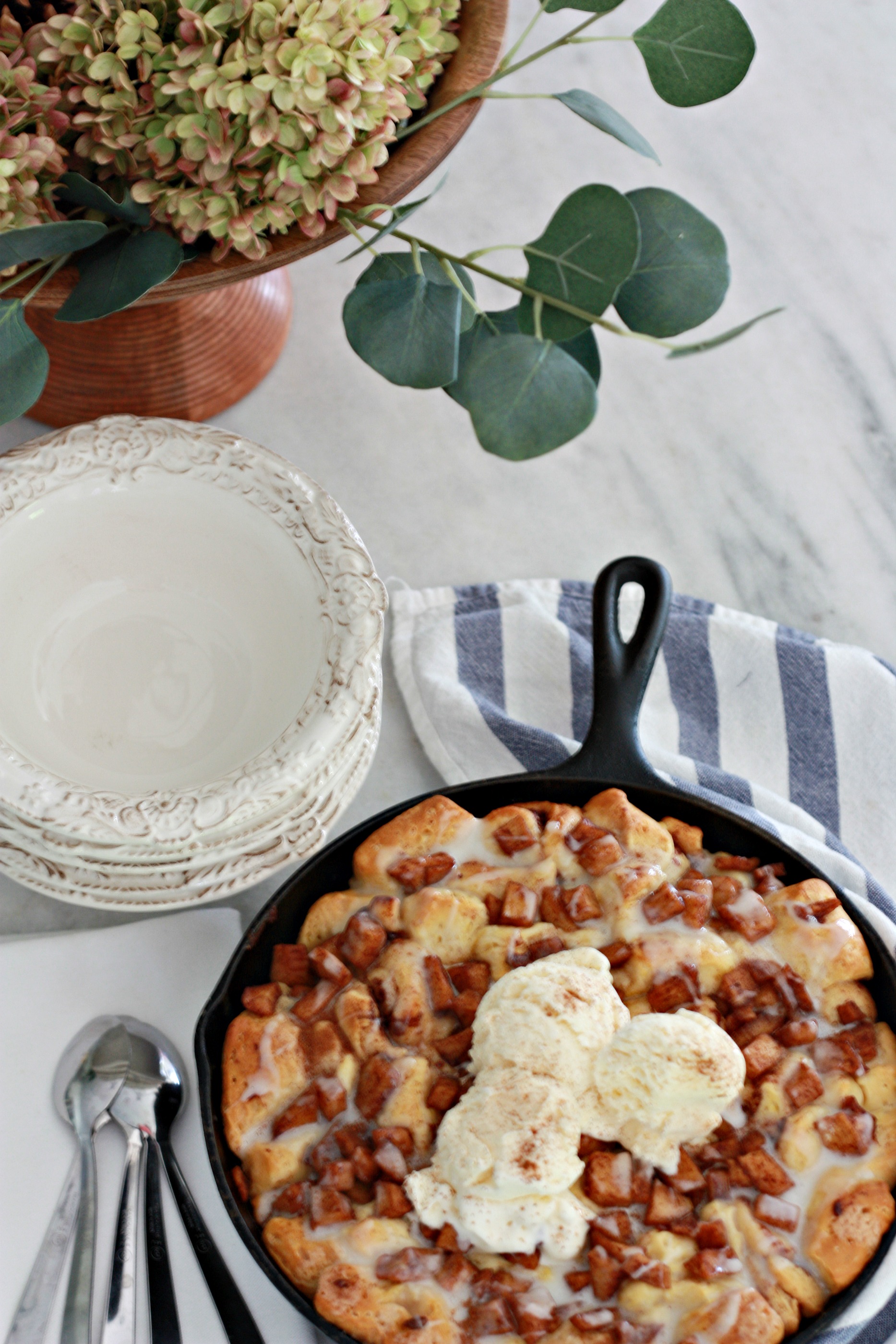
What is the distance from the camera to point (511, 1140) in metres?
0.85

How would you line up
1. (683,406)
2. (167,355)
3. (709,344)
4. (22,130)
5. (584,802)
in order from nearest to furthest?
(709,344) < (22,130) < (584,802) < (167,355) < (683,406)

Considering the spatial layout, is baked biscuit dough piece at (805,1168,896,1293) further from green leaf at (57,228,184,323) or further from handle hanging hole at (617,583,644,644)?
green leaf at (57,228,184,323)

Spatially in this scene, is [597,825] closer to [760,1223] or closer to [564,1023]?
[564,1023]

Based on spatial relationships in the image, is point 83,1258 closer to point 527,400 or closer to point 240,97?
point 527,400

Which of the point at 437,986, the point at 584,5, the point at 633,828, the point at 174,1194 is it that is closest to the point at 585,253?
the point at 584,5

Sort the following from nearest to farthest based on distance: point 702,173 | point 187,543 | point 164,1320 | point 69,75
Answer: point 69,75 → point 164,1320 → point 187,543 → point 702,173

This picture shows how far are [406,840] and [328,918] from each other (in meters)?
0.09

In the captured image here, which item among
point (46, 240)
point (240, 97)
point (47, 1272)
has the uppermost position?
point (240, 97)

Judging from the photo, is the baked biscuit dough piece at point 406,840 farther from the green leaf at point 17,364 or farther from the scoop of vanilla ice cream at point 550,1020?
the green leaf at point 17,364

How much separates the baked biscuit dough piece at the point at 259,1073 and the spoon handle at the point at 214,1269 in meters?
0.13

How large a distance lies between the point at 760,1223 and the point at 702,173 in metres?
1.25

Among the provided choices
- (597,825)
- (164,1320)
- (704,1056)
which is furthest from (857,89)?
(164,1320)

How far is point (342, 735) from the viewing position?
98 centimetres

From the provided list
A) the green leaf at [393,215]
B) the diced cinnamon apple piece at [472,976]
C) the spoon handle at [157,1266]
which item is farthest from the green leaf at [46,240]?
the spoon handle at [157,1266]
